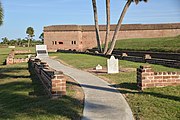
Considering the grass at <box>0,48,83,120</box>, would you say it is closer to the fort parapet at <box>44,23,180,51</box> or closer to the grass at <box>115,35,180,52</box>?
the grass at <box>115,35,180,52</box>

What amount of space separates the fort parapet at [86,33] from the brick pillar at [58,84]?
5217 cm

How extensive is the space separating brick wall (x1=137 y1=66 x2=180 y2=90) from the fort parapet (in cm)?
5025

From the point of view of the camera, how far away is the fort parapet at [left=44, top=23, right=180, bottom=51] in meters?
59.2

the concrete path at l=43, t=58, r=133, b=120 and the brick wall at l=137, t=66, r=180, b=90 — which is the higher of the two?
the brick wall at l=137, t=66, r=180, b=90

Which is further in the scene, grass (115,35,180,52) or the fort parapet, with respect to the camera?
the fort parapet

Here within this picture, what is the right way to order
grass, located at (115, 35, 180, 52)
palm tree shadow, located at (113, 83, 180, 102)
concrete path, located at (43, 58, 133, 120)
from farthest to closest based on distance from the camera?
grass, located at (115, 35, 180, 52) < palm tree shadow, located at (113, 83, 180, 102) < concrete path, located at (43, 58, 133, 120)

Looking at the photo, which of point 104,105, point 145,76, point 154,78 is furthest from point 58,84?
point 154,78

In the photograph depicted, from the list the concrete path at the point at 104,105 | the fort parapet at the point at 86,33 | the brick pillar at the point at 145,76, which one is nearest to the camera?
the concrete path at the point at 104,105

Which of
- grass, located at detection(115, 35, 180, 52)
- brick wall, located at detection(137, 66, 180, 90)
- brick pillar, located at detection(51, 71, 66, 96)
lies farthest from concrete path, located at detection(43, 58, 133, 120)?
grass, located at detection(115, 35, 180, 52)

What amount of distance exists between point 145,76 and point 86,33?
55.4m

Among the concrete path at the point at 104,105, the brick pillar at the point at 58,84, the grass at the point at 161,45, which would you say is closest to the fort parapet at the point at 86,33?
the grass at the point at 161,45

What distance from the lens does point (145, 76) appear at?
9227 mm

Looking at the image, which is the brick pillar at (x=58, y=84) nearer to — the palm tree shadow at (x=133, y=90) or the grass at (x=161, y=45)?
the palm tree shadow at (x=133, y=90)

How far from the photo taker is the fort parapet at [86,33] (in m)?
59.2
